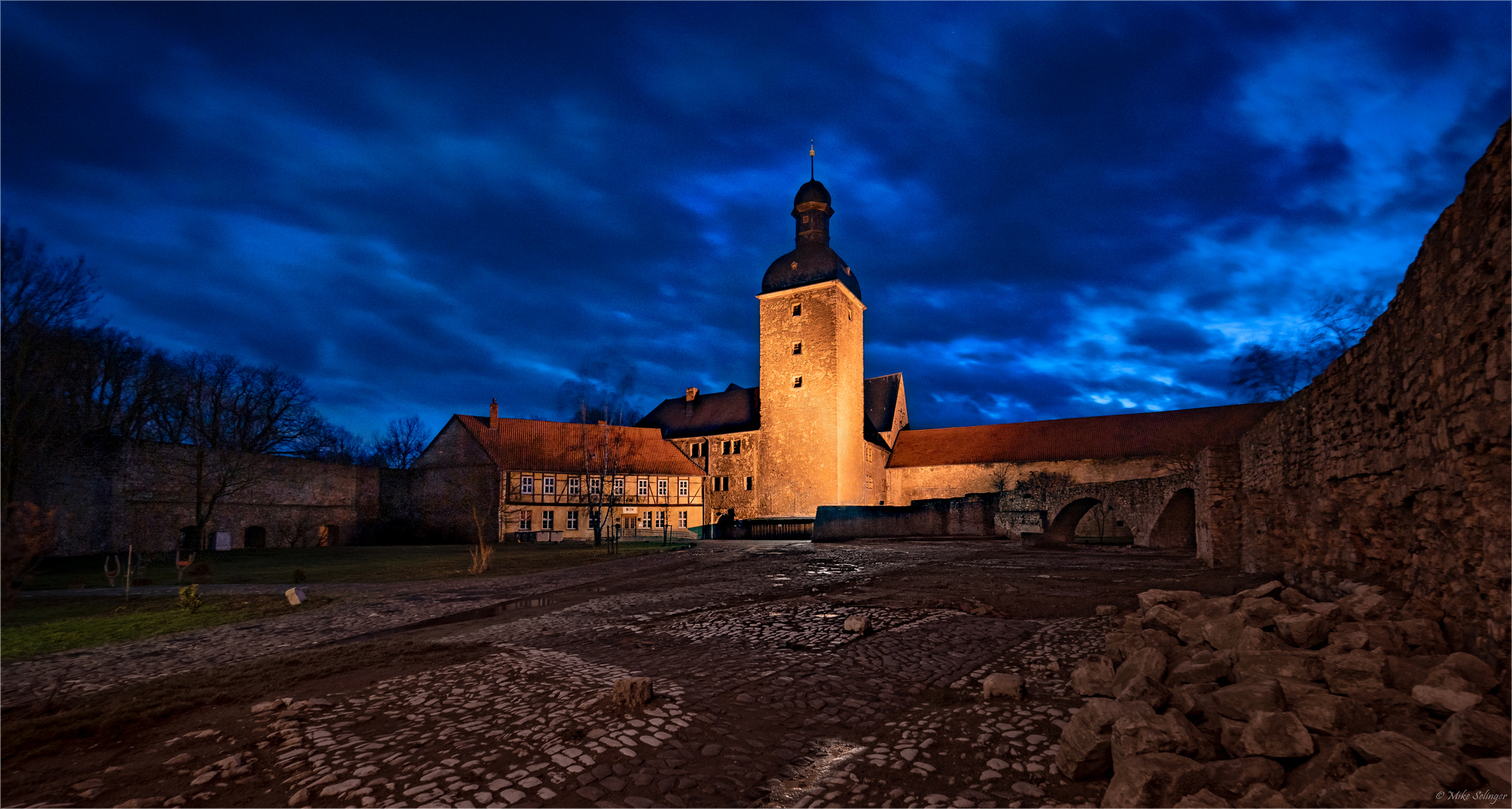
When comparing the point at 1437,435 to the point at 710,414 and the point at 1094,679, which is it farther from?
the point at 710,414

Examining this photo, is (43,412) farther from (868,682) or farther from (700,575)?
(868,682)

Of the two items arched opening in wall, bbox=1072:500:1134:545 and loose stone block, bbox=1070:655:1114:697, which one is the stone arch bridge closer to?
arched opening in wall, bbox=1072:500:1134:545

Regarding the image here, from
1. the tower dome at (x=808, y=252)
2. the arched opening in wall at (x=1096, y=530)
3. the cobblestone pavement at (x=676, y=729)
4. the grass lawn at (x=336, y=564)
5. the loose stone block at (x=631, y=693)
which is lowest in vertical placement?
the arched opening in wall at (x=1096, y=530)

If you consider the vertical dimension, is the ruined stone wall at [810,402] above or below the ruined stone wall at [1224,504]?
above

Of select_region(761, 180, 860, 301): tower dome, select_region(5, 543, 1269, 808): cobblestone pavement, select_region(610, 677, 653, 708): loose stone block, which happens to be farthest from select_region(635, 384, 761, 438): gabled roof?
select_region(610, 677, 653, 708): loose stone block

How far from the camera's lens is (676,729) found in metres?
4.80

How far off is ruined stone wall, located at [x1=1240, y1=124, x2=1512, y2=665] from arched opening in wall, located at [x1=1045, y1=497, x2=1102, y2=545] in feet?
70.9

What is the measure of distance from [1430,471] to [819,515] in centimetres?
2915

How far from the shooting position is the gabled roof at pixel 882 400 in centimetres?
5244

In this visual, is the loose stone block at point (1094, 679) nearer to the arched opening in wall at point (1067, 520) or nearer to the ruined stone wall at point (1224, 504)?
the ruined stone wall at point (1224, 504)

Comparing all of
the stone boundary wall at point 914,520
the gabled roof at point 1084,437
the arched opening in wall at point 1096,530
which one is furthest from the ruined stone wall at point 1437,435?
the gabled roof at point 1084,437

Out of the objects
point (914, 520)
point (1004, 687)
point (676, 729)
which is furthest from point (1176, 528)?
point (676, 729)

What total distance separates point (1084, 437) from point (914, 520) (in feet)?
59.3

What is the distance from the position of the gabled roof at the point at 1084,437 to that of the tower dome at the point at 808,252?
40.3 ft
